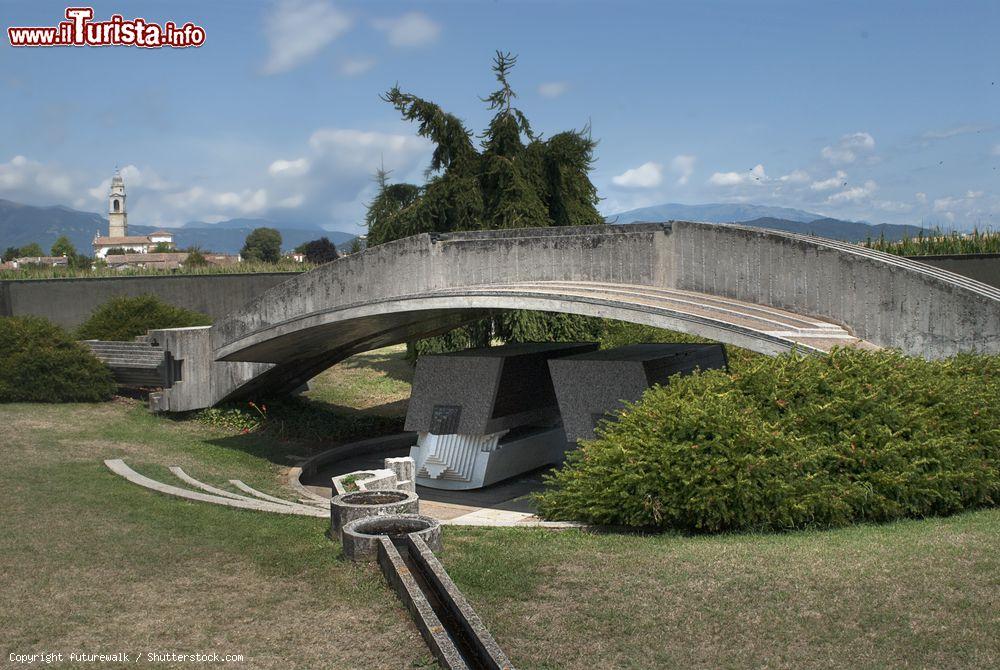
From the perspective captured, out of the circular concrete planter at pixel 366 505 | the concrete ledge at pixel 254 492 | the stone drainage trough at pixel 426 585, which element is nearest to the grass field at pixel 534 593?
the stone drainage trough at pixel 426 585

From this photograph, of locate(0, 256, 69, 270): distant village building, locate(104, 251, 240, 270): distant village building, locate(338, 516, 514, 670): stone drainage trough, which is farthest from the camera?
locate(104, 251, 240, 270): distant village building

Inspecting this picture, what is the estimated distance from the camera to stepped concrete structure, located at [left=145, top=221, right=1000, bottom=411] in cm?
1104

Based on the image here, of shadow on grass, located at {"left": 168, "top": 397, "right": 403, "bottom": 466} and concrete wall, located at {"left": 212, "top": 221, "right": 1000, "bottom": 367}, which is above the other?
concrete wall, located at {"left": 212, "top": 221, "right": 1000, "bottom": 367}

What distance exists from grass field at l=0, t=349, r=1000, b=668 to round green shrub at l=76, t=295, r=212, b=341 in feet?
37.9

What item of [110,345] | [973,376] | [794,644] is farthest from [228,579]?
[110,345]

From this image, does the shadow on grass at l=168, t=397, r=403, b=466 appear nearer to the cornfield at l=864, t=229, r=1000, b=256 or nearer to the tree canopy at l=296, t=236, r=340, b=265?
the cornfield at l=864, t=229, r=1000, b=256

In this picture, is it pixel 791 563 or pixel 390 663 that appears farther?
pixel 791 563

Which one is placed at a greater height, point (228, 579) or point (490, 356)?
point (490, 356)

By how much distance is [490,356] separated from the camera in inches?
661

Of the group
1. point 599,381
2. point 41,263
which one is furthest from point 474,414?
point 41,263

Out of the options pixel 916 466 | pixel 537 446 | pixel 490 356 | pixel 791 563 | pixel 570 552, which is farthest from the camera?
pixel 537 446

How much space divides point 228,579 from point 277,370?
1196 cm

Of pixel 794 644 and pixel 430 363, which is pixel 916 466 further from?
pixel 430 363

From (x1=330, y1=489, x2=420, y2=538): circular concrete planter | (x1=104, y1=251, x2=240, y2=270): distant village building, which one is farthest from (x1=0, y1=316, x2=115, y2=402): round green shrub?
(x1=104, y1=251, x2=240, y2=270): distant village building
